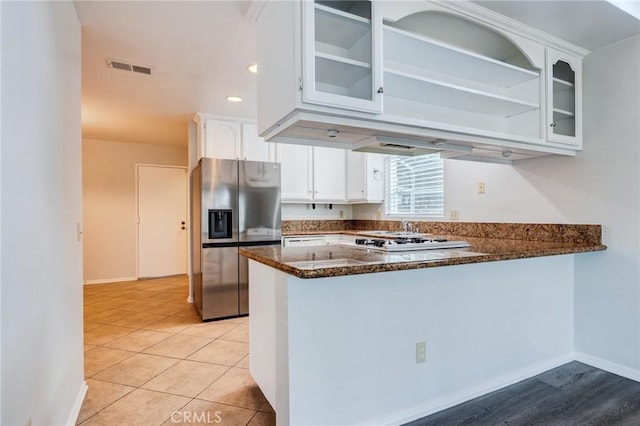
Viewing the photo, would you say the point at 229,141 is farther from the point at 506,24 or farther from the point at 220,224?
the point at 506,24

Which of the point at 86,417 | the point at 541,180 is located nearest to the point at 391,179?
the point at 541,180

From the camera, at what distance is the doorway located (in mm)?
6117

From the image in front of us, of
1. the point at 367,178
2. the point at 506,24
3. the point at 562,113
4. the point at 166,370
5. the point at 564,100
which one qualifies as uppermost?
the point at 506,24

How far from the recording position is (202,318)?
3.74m

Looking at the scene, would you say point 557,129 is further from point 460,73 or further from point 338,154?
point 338,154

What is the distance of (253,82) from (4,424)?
2.86 meters

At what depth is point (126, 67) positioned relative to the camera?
2883 mm

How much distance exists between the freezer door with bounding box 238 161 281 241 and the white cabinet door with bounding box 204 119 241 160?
45 centimetres

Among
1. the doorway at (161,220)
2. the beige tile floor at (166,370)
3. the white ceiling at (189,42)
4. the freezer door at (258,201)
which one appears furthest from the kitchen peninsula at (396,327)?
the doorway at (161,220)

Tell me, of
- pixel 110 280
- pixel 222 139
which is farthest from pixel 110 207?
Answer: pixel 222 139

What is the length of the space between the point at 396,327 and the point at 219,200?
2543 millimetres

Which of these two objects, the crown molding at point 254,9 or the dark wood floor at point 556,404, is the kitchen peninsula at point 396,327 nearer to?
the dark wood floor at point 556,404

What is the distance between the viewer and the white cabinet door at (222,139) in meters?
4.14

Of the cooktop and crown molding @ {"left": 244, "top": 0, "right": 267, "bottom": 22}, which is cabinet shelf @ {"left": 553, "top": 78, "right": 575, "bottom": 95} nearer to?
the cooktop
